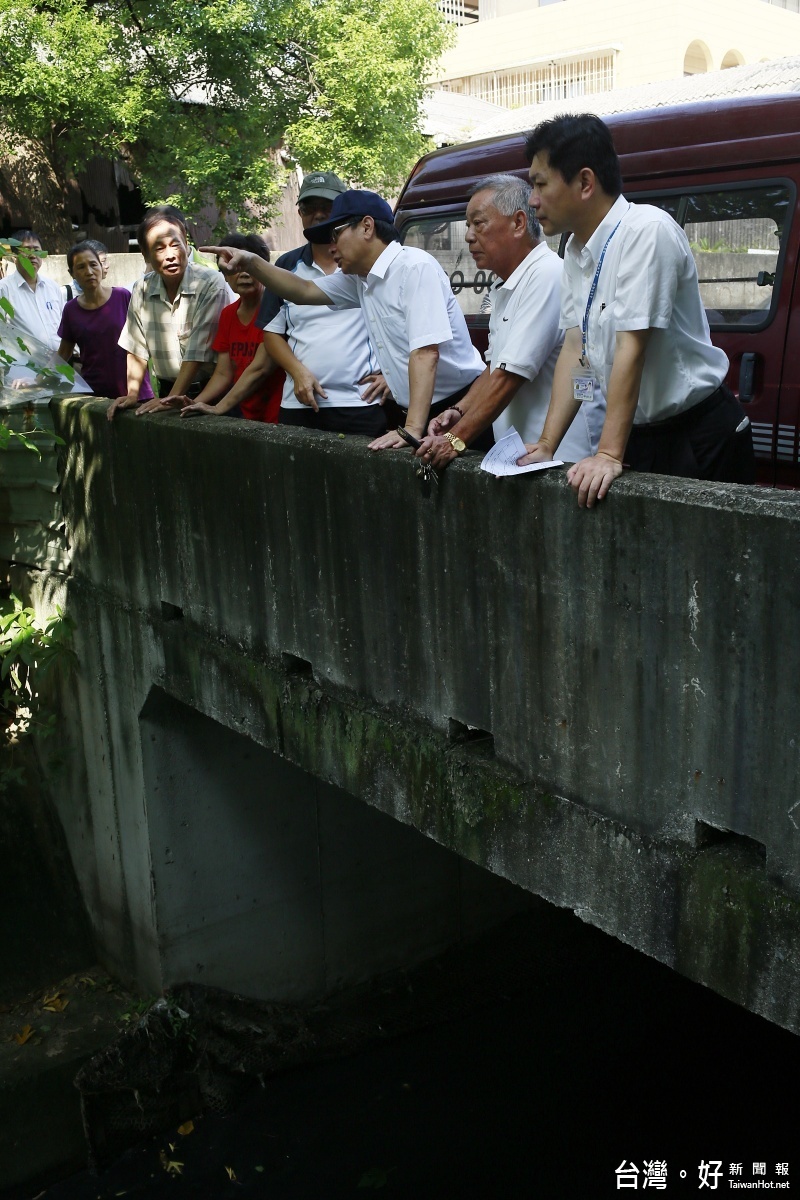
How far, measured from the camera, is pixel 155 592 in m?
5.88

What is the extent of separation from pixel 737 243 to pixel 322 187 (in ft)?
5.80

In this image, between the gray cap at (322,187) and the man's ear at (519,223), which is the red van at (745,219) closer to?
the gray cap at (322,187)

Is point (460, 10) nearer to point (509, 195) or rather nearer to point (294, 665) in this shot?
point (294, 665)

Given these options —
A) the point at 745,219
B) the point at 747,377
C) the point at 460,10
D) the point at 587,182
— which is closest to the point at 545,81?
the point at 460,10

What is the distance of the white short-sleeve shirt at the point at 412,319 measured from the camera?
13.1 ft

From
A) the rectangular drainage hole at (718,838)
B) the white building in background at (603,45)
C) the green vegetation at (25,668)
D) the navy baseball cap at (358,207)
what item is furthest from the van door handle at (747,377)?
the white building in background at (603,45)

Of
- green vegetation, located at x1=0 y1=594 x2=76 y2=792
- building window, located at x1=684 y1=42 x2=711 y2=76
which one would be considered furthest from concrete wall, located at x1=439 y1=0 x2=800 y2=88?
green vegetation, located at x1=0 y1=594 x2=76 y2=792

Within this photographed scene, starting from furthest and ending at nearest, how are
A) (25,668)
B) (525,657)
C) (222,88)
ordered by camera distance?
(222,88) < (25,668) < (525,657)

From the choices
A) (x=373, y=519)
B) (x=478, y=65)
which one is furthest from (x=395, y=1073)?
(x=478, y=65)

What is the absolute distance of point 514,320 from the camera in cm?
368

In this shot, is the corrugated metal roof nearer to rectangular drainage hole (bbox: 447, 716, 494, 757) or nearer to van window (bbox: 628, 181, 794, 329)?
van window (bbox: 628, 181, 794, 329)

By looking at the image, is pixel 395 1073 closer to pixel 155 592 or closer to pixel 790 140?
pixel 155 592

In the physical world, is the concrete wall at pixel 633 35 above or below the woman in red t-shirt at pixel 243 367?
above

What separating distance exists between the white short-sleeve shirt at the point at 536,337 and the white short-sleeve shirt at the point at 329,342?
3.73 feet
